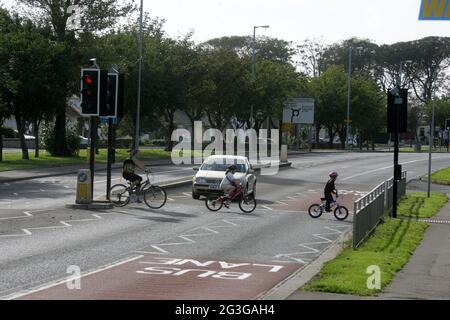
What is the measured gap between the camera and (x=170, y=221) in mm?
21016

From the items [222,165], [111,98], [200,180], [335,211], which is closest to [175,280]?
[335,211]

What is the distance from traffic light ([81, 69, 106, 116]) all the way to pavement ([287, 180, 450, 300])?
1028 centimetres

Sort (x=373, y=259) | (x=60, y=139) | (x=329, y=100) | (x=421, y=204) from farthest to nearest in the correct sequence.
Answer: (x=329, y=100)
(x=60, y=139)
(x=421, y=204)
(x=373, y=259)

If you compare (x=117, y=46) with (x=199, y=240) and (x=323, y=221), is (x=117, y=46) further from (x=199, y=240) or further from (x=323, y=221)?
(x=199, y=240)

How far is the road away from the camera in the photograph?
1170 centimetres

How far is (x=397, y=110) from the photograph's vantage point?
931 inches

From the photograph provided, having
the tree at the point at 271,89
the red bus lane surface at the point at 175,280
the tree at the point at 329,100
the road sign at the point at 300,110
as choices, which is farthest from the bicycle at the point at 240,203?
the tree at the point at 329,100

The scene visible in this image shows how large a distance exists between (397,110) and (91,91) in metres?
9.23

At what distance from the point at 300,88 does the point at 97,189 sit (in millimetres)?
53246

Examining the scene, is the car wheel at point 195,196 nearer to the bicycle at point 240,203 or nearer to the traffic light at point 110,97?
the bicycle at point 240,203

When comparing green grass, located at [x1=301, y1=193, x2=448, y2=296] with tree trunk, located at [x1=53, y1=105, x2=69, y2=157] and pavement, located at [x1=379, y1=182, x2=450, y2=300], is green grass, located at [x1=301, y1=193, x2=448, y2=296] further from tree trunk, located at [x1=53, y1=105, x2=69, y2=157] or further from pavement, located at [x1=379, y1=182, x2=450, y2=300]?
tree trunk, located at [x1=53, y1=105, x2=69, y2=157]

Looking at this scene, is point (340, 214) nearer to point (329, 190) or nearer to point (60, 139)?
point (329, 190)

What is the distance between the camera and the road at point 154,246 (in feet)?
38.4
